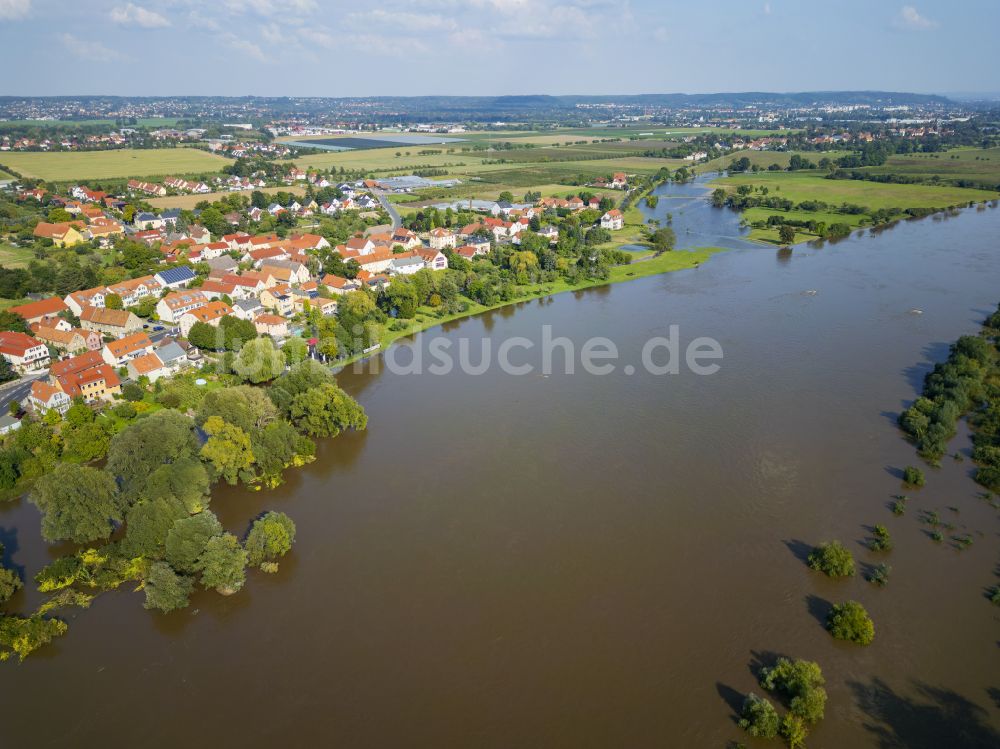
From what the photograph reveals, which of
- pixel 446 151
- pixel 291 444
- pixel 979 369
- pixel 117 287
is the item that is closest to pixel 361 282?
pixel 117 287

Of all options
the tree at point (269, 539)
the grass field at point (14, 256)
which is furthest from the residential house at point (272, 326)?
the grass field at point (14, 256)

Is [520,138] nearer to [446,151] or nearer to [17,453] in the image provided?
[446,151]

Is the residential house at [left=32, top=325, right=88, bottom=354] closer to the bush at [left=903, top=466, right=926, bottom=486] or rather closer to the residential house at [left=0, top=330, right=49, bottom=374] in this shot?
the residential house at [left=0, top=330, right=49, bottom=374]

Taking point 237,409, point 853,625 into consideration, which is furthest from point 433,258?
point 853,625

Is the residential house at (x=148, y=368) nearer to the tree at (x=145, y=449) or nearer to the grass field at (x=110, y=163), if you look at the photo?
the tree at (x=145, y=449)

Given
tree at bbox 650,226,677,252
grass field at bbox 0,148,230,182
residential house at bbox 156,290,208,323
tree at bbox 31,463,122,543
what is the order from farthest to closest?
grass field at bbox 0,148,230,182, tree at bbox 650,226,677,252, residential house at bbox 156,290,208,323, tree at bbox 31,463,122,543


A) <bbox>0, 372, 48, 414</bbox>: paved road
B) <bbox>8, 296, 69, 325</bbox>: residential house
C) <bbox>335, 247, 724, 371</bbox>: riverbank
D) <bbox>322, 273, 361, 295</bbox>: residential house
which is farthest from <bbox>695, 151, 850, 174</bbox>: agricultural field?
<bbox>0, 372, 48, 414</bbox>: paved road
